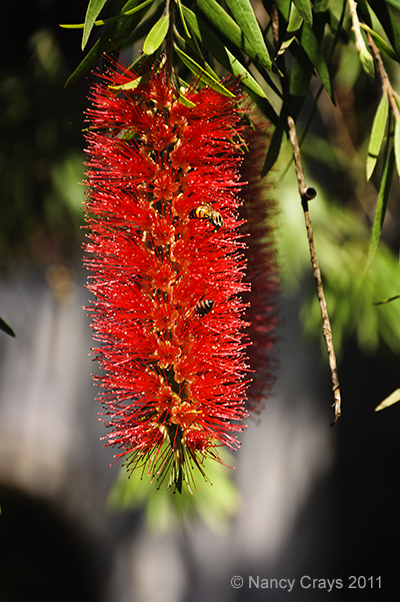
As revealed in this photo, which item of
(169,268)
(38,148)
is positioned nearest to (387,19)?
(169,268)

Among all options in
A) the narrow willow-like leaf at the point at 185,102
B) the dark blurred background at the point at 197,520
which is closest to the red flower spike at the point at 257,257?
the narrow willow-like leaf at the point at 185,102

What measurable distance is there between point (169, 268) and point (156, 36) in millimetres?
161

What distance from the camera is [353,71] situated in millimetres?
1223

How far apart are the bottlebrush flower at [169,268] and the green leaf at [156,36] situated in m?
0.02

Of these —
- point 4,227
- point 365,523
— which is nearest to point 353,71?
point 4,227

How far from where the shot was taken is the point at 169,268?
1.07 ft

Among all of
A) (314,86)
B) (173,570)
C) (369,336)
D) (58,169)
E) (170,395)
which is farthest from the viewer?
(173,570)

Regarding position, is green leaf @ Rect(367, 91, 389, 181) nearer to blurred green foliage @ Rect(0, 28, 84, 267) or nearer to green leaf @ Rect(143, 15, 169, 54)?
green leaf @ Rect(143, 15, 169, 54)

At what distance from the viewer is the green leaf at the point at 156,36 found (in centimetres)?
30

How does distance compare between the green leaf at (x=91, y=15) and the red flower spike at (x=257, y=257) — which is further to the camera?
the red flower spike at (x=257, y=257)

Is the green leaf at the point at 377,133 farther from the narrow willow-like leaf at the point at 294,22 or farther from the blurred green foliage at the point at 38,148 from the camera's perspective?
the blurred green foliage at the point at 38,148

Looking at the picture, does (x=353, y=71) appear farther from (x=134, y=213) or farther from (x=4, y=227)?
(x=134, y=213)

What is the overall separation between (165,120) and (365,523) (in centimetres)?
182

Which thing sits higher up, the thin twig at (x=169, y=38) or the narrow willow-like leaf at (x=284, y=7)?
the narrow willow-like leaf at (x=284, y=7)
